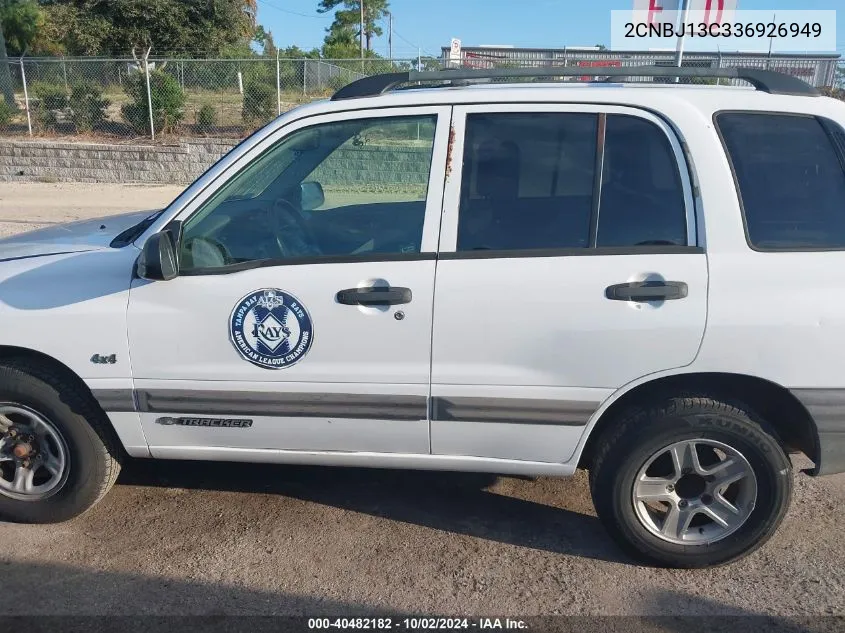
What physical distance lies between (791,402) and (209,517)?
270cm

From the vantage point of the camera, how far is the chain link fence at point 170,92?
15.6 metres

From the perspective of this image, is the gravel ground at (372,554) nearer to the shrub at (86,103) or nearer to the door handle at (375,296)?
the door handle at (375,296)

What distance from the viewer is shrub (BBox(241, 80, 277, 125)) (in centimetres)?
1573

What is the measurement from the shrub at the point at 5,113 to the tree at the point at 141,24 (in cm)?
966

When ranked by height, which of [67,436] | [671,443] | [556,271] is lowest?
[67,436]

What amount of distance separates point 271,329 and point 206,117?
14269 mm

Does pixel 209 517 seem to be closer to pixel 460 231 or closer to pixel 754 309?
pixel 460 231

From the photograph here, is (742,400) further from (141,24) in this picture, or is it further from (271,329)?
(141,24)

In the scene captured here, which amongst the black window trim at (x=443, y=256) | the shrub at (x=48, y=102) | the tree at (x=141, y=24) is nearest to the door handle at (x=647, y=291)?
the black window trim at (x=443, y=256)

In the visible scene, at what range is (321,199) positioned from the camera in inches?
151

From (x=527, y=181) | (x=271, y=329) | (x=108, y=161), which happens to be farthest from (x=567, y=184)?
(x=108, y=161)

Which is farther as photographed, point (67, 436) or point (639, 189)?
point (67, 436)

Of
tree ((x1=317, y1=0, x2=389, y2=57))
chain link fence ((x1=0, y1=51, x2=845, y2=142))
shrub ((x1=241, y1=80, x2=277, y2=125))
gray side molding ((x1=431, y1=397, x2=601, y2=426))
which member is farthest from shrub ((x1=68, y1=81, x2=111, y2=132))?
tree ((x1=317, y1=0, x2=389, y2=57))

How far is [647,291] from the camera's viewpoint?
2820mm
